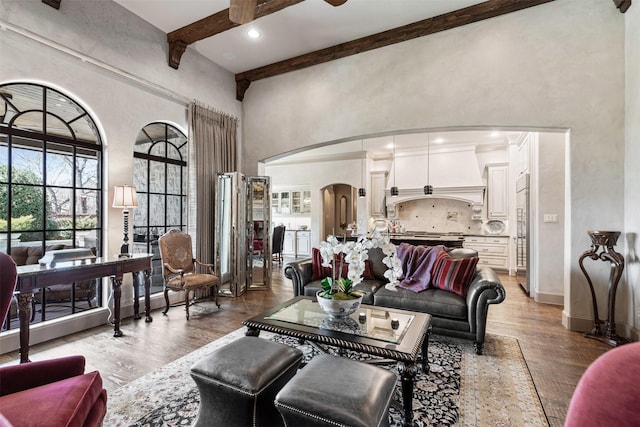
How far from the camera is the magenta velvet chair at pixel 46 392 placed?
1.09 meters

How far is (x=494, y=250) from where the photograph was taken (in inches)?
263

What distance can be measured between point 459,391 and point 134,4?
526 cm

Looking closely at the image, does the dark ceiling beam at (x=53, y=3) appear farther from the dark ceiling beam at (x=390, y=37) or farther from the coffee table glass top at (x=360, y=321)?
the coffee table glass top at (x=360, y=321)

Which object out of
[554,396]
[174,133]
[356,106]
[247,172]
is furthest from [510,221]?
[174,133]

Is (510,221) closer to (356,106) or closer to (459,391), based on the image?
(356,106)

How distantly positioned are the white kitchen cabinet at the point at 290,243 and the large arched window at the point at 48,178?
6128 millimetres

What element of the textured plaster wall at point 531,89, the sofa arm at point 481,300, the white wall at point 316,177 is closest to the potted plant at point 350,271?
the sofa arm at point 481,300

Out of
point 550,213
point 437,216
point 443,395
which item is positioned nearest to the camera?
point 443,395

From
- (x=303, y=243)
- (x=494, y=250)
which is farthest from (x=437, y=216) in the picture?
(x=303, y=243)

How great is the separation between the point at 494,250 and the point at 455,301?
A: 4617mm

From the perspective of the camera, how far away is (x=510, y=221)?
686cm

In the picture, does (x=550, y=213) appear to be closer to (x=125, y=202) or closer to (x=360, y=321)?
(x=360, y=321)

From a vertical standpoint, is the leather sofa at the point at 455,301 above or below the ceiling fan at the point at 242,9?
below

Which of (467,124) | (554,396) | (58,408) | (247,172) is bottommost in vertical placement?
(554,396)
